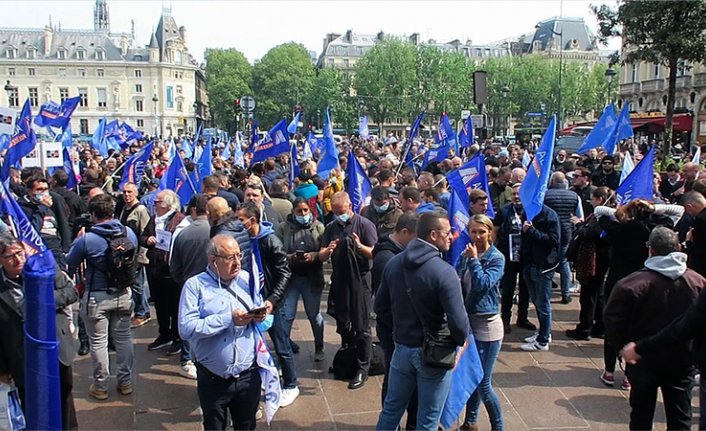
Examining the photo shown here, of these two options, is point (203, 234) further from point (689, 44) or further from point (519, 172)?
point (689, 44)

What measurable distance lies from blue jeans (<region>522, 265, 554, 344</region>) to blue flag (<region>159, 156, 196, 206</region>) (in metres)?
4.60

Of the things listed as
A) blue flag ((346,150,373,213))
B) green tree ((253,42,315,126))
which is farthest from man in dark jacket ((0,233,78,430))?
green tree ((253,42,315,126))

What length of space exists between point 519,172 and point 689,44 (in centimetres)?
1210

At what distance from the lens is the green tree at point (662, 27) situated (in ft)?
54.3

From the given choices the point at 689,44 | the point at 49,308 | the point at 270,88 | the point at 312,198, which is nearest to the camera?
the point at 49,308

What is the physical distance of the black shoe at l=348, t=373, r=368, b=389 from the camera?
18.1 ft

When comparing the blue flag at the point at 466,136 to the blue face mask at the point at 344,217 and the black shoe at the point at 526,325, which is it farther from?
the blue face mask at the point at 344,217

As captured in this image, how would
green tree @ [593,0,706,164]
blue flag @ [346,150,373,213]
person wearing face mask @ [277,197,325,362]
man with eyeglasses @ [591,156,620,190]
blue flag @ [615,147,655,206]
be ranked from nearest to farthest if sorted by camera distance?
1. person wearing face mask @ [277,197,325,362]
2. blue flag @ [615,147,655,206]
3. blue flag @ [346,150,373,213]
4. man with eyeglasses @ [591,156,620,190]
5. green tree @ [593,0,706,164]

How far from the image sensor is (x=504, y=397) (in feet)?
17.5

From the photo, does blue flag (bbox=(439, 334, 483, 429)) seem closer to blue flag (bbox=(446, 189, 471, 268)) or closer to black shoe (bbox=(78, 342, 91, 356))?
blue flag (bbox=(446, 189, 471, 268))

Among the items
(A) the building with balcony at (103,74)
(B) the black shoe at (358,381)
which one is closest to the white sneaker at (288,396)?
(B) the black shoe at (358,381)

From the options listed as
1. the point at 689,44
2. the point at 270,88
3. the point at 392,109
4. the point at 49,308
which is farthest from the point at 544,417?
the point at 270,88

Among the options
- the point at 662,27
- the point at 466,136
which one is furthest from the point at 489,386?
the point at 662,27

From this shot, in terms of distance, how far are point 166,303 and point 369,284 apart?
2.48 m
